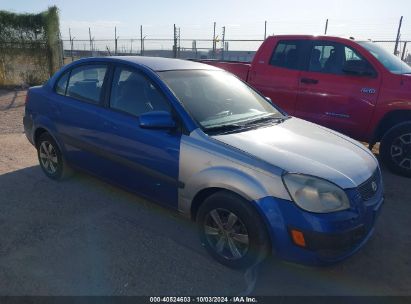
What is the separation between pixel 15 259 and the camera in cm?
308

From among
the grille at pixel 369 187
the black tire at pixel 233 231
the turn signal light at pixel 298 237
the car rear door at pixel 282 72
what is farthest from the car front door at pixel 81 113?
the car rear door at pixel 282 72

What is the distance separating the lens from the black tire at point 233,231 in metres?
2.74

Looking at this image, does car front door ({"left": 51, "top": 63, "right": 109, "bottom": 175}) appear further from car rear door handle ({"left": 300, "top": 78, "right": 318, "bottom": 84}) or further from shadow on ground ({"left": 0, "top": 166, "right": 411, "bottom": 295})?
car rear door handle ({"left": 300, "top": 78, "right": 318, "bottom": 84})

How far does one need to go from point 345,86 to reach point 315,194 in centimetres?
351

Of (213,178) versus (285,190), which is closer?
(285,190)

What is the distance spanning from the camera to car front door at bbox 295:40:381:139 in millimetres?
5430

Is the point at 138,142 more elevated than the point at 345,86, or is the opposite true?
the point at 345,86

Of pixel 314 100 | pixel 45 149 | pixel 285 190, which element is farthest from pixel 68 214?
pixel 314 100

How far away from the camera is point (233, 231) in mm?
2930

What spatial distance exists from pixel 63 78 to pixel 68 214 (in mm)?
1714

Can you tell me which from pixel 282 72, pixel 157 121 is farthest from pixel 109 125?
pixel 282 72

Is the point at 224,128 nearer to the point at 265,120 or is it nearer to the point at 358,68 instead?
the point at 265,120

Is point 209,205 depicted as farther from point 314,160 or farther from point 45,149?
point 45,149

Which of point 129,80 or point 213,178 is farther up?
point 129,80
